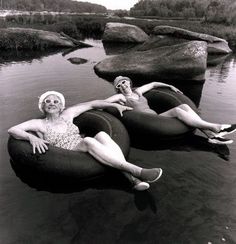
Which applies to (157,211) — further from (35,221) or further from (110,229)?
(35,221)

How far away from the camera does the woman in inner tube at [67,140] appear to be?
5414 millimetres

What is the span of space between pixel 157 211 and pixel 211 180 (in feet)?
4.51

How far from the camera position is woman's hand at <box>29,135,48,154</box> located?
5.51m

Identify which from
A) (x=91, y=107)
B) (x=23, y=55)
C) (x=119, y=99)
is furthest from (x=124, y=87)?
(x=23, y=55)

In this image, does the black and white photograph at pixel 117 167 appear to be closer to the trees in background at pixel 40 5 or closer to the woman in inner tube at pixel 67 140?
the woman in inner tube at pixel 67 140

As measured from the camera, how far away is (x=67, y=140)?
605cm

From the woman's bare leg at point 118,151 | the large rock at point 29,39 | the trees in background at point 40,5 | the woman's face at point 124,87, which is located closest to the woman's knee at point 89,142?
the woman's bare leg at point 118,151

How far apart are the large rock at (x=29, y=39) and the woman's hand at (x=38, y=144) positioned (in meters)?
16.8

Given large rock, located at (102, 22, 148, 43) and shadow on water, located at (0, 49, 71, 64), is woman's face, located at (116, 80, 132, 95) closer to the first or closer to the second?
shadow on water, located at (0, 49, 71, 64)

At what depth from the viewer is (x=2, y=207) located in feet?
17.2

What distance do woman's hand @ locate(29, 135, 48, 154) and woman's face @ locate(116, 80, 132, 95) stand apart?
2710mm

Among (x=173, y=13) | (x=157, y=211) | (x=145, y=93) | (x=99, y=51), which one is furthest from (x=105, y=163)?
(x=173, y=13)

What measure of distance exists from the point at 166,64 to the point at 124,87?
615 centimetres

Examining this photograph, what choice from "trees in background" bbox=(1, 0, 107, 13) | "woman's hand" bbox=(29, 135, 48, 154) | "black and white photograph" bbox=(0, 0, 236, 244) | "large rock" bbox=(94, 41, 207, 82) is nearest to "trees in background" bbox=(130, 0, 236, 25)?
"large rock" bbox=(94, 41, 207, 82)
